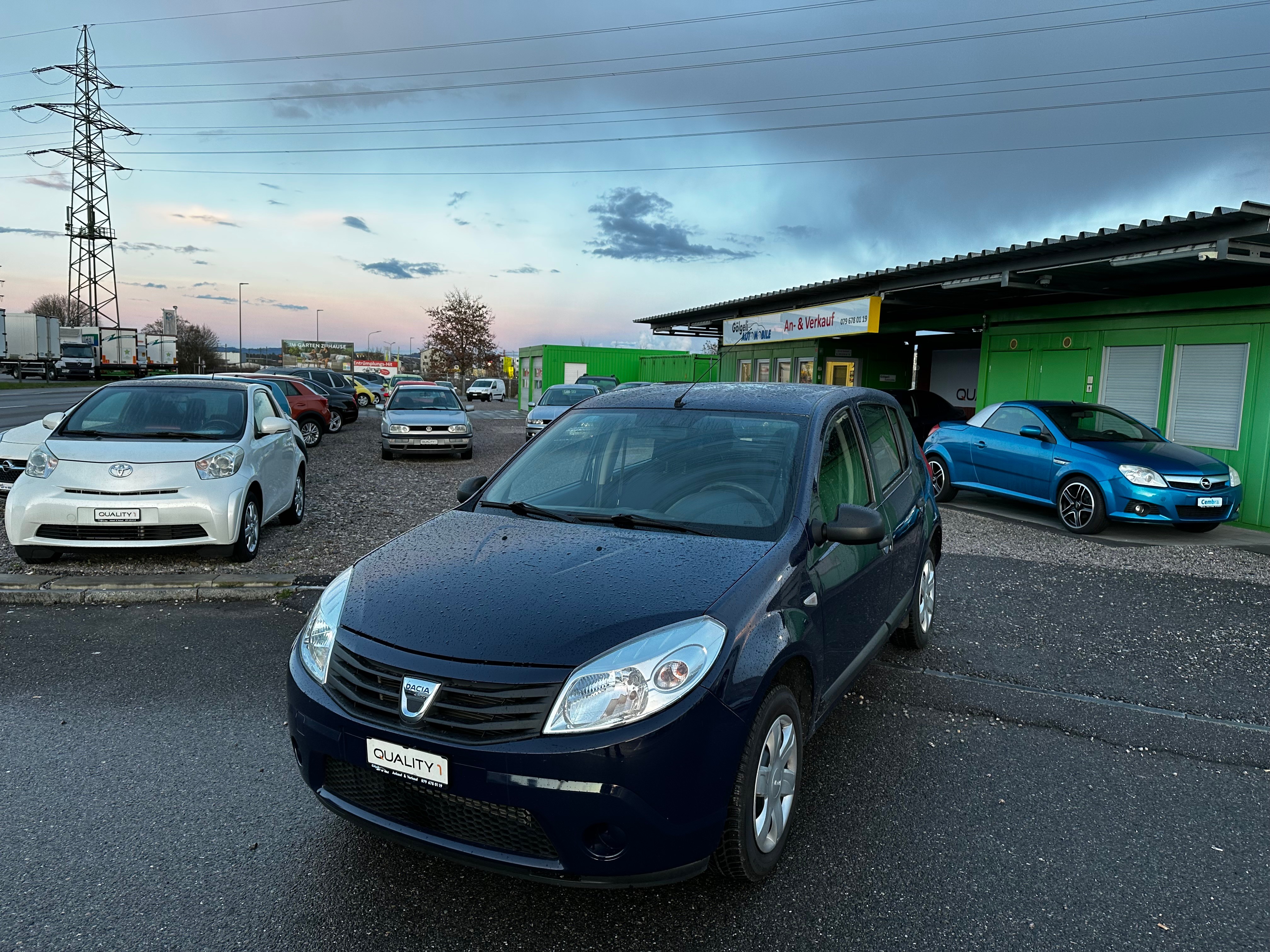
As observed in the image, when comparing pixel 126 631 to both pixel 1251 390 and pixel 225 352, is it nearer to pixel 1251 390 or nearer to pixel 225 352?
pixel 1251 390

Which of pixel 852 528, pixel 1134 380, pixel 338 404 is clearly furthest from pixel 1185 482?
pixel 338 404

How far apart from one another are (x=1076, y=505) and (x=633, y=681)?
9379mm

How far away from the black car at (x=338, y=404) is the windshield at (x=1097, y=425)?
707 inches

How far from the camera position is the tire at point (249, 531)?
7027 mm

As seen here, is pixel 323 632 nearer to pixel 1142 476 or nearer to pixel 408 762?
pixel 408 762

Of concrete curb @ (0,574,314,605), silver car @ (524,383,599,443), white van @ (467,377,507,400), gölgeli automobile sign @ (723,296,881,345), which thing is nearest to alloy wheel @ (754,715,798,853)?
concrete curb @ (0,574,314,605)

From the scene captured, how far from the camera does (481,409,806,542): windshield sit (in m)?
3.35

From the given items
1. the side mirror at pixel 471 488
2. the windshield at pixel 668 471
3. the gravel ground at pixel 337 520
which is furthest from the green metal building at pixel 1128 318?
the side mirror at pixel 471 488

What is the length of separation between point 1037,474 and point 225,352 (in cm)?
12975

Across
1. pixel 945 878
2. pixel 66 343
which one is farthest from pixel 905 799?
pixel 66 343

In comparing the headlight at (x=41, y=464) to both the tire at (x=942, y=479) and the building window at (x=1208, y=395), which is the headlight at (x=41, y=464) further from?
the building window at (x=1208, y=395)

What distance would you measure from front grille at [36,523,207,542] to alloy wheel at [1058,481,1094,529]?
961cm

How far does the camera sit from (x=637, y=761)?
229 centimetres

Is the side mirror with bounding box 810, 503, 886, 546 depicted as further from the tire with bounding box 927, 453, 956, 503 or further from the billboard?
the billboard
